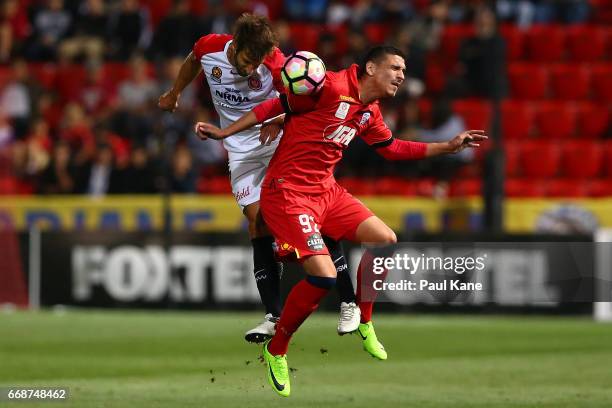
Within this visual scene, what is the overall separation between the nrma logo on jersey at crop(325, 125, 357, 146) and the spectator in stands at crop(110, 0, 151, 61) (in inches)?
499

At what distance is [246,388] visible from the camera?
11766mm

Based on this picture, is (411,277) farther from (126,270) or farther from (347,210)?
(126,270)

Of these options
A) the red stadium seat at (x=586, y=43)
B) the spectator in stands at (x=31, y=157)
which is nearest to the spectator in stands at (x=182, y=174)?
the spectator in stands at (x=31, y=157)

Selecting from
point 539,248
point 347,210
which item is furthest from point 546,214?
point 347,210

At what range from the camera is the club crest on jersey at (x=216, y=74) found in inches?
407

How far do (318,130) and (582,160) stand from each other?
37.1 ft

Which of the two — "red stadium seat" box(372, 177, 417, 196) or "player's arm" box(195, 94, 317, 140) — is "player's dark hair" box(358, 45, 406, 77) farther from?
"red stadium seat" box(372, 177, 417, 196)

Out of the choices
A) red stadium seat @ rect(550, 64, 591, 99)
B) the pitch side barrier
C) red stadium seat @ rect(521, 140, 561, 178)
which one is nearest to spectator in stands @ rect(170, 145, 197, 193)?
the pitch side barrier

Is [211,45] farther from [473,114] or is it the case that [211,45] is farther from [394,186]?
[473,114]

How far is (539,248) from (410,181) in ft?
7.42

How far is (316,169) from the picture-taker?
9.73 metres

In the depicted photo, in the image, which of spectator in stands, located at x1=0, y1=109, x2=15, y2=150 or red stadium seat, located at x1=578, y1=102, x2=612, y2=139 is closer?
spectator in stands, located at x1=0, y1=109, x2=15, y2=150

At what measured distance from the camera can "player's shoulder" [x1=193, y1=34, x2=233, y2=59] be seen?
10297 millimetres

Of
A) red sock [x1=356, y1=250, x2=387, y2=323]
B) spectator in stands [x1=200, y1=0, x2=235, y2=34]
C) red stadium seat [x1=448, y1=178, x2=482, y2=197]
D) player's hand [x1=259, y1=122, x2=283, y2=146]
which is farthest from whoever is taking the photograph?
spectator in stands [x1=200, y1=0, x2=235, y2=34]
